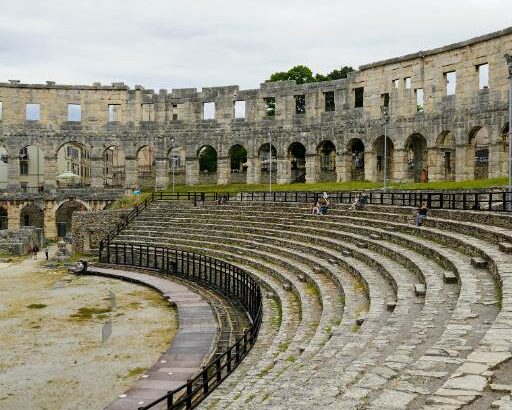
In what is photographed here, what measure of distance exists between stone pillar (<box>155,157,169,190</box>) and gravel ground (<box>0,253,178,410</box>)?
23.0 meters

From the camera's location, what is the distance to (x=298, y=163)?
5716cm

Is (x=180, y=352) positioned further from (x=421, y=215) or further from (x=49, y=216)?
(x=49, y=216)

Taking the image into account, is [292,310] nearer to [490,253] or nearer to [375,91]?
[490,253]

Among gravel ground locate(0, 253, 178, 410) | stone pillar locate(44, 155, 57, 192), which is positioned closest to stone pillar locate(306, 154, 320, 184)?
gravel ground locate(0, 253, 178, 410)

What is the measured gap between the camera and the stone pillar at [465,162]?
38188 millimetres

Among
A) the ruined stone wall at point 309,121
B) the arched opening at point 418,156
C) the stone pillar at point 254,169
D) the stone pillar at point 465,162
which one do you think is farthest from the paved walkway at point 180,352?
the arched opening at point 418,156

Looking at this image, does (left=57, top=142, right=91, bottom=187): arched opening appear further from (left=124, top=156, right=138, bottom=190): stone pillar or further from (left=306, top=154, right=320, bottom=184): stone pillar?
(left=306, top=154, right=320, bottom=184): stone pillar

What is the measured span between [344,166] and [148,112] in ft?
61.4

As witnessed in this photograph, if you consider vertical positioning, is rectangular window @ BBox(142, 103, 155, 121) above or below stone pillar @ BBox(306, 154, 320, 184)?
above

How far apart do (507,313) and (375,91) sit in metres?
35.2

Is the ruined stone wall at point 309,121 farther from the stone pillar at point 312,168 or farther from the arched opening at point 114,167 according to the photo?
the arched opening at point 114,167

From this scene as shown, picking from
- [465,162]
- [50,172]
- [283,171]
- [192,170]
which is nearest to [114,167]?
[50,172]

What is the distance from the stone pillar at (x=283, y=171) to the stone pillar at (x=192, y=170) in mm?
7698

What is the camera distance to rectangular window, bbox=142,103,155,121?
52.5 meters
